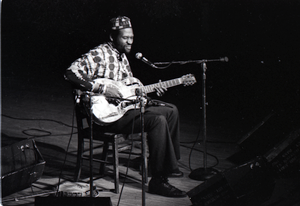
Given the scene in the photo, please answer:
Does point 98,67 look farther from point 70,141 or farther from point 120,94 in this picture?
point 70,141

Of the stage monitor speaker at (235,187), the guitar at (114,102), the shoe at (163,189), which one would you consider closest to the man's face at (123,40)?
the guitar at (114,102)

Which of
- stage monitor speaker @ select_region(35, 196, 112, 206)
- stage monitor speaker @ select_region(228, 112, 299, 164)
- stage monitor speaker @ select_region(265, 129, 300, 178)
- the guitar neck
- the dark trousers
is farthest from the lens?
stage monitor speaker @ select_region(228, 112, 299, 164)

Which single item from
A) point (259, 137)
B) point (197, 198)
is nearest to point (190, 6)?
point (259, 137)

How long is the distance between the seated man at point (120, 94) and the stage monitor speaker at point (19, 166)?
68 cm

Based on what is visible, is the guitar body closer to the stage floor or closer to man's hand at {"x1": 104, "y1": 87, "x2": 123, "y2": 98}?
man's hand at {"x1": 104, "y1": 87, "x2": 123, "y2": 98}

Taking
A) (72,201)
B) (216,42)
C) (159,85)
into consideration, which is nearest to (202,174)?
(159,85)

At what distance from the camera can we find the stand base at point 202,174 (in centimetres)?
389

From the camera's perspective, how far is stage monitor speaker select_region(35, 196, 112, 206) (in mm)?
2655

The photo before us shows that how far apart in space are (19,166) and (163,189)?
127cm

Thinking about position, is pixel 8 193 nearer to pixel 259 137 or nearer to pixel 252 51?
pixel 259 137

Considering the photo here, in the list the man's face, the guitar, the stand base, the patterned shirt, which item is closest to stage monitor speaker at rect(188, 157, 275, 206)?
the stand base

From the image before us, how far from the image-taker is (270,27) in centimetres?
554

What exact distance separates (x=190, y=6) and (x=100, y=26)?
66.3 inches

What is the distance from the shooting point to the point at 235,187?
114 inches
